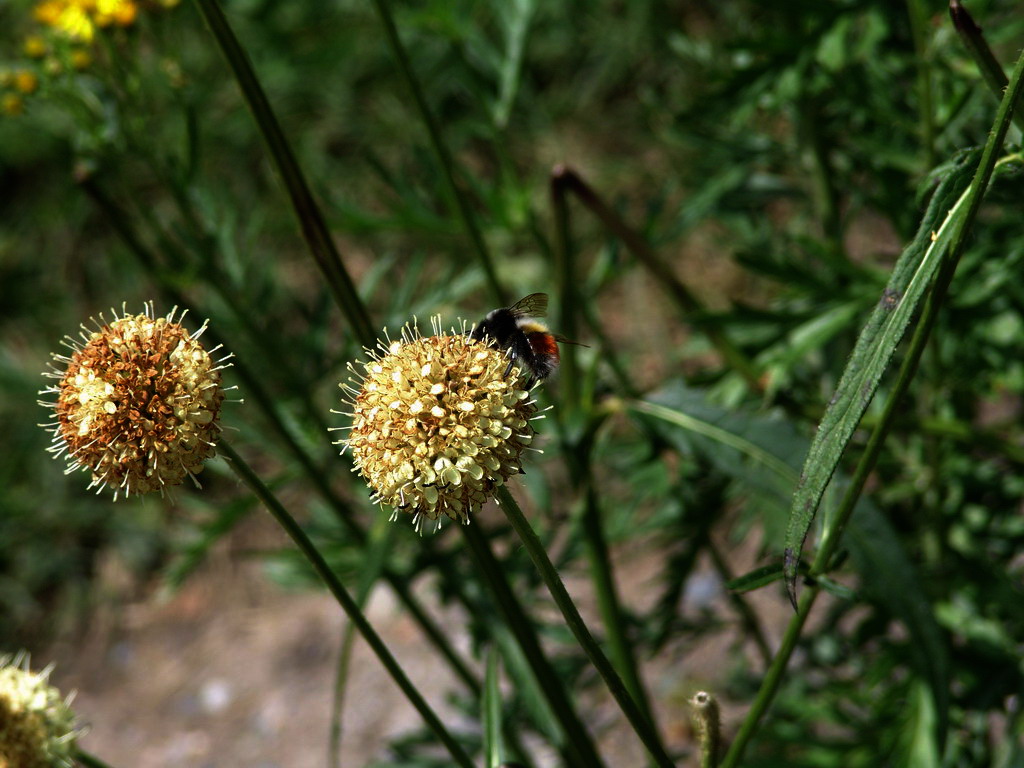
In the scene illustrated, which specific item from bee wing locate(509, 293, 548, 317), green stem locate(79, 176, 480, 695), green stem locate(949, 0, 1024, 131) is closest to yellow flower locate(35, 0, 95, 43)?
green stem locate(79, 176, 480, 695)

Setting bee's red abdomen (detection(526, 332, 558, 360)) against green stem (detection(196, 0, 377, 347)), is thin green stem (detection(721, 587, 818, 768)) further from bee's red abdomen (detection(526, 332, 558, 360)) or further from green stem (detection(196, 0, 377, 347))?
green stem (detection(196, 0, 377, 347))

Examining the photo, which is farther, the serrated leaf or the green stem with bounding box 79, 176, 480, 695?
the green stem with bounding box 79, 176, 480, 695

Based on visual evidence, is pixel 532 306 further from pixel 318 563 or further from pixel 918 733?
pixel 918 733

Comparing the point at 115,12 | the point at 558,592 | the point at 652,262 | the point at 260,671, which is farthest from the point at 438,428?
the point at 260,671

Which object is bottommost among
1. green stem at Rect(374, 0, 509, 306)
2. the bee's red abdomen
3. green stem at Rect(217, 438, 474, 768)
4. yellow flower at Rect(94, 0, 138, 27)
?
green stem at Rect(217, 438, 474, 768)

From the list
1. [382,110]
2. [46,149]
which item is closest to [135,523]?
[46,149]
